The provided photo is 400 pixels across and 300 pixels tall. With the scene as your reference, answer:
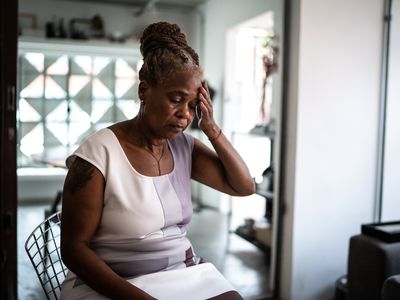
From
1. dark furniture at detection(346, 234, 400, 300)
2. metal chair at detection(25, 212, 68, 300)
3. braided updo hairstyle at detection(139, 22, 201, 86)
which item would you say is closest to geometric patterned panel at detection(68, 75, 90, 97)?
metal chair at detection(25, 212, 68, 300)

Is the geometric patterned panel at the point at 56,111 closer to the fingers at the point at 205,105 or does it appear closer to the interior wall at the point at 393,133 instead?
the interior wall at the point at 393,133

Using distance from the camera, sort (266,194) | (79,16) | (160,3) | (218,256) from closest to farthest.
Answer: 1. (266,194)
2. (218,256)
3. (79,16)
4. (160,3)

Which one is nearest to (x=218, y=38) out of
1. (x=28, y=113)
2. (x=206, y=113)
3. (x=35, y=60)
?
(x=35, y=60)

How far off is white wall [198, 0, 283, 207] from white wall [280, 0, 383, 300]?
2.30 meters

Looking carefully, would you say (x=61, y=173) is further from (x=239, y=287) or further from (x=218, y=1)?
(x=239, y=287)

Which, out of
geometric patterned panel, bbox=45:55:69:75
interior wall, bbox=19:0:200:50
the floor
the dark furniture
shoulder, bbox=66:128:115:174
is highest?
interior wall, bbox=19:0:200:50

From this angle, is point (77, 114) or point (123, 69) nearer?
point (77, 114)

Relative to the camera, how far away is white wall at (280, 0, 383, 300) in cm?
277

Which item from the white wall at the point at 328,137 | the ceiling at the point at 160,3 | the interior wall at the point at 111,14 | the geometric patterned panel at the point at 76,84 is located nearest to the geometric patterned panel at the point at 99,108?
the geometric patterned panel at the point at 76,84

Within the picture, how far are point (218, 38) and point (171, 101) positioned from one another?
4.81 meters

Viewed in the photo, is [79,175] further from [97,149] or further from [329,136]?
[329,136]

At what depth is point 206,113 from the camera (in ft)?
4.47
